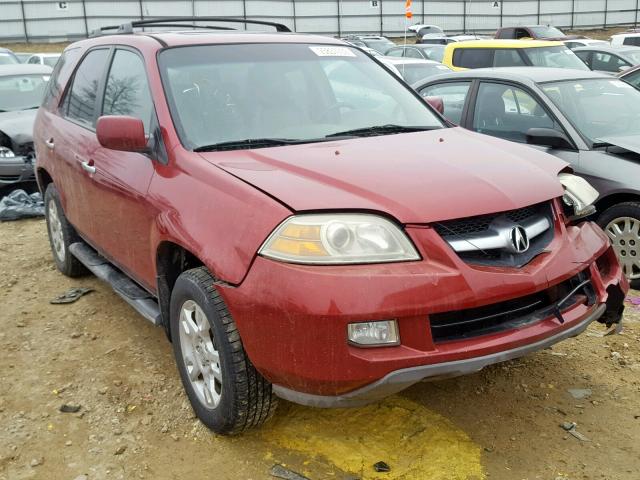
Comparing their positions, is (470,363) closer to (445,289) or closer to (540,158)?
(445,289)

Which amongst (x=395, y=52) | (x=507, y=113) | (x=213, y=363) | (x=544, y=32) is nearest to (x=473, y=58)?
(x=395, y=52)

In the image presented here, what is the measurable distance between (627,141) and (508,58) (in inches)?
292

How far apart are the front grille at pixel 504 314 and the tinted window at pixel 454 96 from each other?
3.48 meters

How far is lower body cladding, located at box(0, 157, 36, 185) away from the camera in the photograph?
8.02 meters

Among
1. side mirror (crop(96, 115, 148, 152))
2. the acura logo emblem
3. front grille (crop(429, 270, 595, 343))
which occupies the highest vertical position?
side mirror (crop(96, 115, 148, 152))

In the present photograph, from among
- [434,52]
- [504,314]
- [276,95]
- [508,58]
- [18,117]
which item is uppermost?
[276,95]

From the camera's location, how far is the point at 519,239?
273 centimetres

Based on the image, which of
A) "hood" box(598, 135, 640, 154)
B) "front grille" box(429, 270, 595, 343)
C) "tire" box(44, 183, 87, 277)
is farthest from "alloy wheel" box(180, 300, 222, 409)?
"hood" box(598, 135, 640, 154)

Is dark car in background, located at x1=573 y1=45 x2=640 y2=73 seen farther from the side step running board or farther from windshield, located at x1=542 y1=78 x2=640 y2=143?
the side step running board

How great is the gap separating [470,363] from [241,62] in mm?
2110

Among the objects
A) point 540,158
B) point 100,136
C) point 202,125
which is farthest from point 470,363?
point 100,136

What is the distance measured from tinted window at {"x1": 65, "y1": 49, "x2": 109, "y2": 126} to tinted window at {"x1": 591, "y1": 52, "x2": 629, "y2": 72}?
40.4ft

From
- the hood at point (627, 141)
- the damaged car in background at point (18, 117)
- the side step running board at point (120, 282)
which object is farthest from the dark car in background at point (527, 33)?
the side step running board at point (120, 282)

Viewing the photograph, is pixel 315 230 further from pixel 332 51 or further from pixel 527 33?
pixel 527 33
